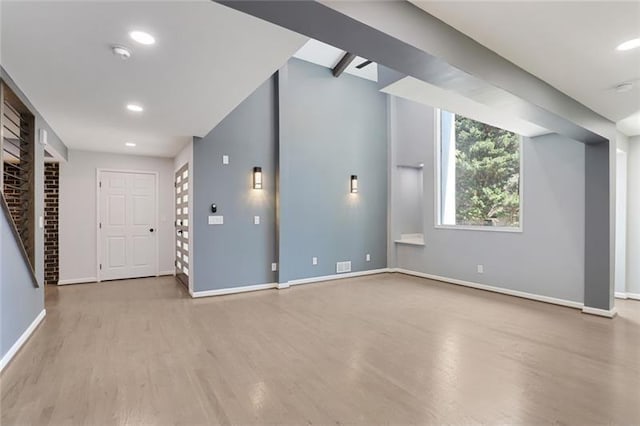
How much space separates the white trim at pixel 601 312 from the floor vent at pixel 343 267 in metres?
3.63

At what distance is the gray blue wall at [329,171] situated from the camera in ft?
18.6

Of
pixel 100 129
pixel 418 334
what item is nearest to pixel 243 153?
pixel 100 129

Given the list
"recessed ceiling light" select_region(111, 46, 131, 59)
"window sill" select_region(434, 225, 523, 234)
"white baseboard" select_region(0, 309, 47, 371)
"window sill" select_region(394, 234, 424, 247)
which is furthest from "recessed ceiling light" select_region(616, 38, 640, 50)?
"white baseboard" select_region(0, 309, 47, 371)

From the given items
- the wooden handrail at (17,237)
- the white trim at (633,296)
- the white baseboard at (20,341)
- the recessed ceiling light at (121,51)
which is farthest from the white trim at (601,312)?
the wooden handrail at (17,237)

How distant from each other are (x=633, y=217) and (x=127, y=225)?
8.55m

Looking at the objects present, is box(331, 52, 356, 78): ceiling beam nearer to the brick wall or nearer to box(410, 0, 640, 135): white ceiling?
box(410, 0, 640, 135): white ceiling

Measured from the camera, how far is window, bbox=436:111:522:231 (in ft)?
16.7

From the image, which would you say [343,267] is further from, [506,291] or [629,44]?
[629,44]

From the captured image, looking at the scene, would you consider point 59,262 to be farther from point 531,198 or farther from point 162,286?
point 531,198

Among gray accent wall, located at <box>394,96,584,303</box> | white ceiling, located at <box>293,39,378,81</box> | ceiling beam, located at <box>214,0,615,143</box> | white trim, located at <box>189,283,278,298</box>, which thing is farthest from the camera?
white ceiling, located at <box>293,39,378,81</box>

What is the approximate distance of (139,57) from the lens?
237 centimetres

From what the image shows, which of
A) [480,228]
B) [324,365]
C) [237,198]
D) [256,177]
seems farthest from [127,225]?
[480,228]

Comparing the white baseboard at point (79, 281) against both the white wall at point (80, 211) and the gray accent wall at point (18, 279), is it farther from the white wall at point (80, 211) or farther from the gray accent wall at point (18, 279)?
the gray accent wall at point (18, 279)

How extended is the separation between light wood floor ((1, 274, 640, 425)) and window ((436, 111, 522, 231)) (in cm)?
152
